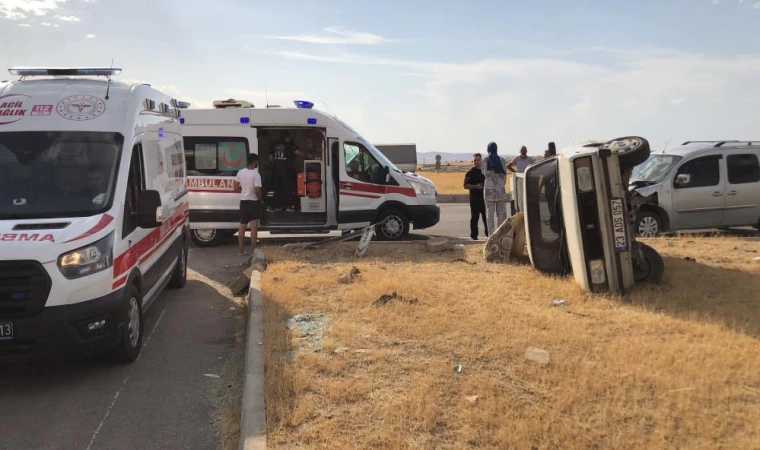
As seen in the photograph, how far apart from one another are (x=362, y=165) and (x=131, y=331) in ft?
23.2

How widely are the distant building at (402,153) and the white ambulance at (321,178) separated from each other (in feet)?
84.8

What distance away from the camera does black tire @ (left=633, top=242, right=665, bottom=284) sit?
23.0ft

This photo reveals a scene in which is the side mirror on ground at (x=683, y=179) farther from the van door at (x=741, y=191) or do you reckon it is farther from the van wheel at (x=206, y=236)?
the van wheel at (x=206, y=236)

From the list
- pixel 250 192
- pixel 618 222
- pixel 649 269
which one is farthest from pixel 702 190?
pixel 250 192

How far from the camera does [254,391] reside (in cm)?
439

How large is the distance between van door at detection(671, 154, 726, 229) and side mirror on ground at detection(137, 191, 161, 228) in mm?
9237

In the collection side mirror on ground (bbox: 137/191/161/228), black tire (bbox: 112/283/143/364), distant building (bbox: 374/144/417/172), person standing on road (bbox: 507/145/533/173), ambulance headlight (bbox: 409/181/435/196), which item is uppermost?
distant building (bbox: 374/144/417/172)

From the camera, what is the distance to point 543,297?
22.0 ft

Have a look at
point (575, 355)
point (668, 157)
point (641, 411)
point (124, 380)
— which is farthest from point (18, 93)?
point (668, 157)

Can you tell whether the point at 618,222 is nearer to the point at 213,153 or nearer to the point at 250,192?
the point at 250,192

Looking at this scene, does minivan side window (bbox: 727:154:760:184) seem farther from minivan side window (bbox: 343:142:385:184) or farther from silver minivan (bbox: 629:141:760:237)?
minivan side window (bbox: 343:142:385:184)

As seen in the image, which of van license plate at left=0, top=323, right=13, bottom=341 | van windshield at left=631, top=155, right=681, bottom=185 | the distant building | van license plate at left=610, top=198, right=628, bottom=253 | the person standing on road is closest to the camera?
van license plate at left=0, top=323, right=13, bottom=341

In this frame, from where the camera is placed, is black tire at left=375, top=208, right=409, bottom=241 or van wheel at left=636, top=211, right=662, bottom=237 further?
black tire at left=375, top=208, right=409, bottom=241

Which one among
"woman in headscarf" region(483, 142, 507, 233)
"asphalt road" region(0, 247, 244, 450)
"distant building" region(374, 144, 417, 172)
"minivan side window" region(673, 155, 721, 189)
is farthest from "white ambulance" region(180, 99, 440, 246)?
"distant building" region(374, 144, 417, 172)
